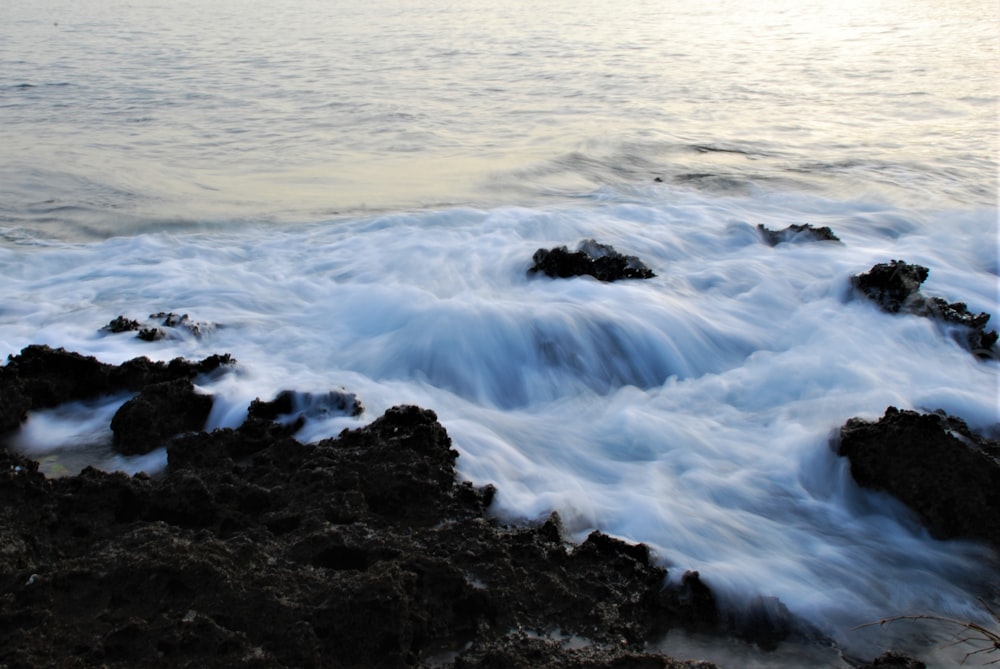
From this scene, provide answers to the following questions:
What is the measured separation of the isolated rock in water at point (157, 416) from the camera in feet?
12.3

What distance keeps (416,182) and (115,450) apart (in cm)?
565

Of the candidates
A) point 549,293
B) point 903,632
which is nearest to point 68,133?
point 549,293

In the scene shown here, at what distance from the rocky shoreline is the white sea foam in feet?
0.69

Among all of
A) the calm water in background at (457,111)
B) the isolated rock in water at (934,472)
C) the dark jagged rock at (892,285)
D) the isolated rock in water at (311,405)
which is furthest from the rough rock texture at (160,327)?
the dark jagged rock at (892,285)

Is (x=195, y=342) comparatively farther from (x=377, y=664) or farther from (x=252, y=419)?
(x=377, y=664)

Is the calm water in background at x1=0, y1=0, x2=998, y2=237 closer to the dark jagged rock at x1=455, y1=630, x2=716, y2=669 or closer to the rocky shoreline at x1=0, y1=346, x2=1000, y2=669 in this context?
the rocky shoreline at x1=0, y1=346, x2=1000, y2=669

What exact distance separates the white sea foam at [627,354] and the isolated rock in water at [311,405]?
0.27ft

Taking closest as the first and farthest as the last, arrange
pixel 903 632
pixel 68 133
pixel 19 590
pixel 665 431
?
pixel 19 590, pixel 903 632, pixel 665 431, pixel 68 133

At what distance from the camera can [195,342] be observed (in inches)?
198

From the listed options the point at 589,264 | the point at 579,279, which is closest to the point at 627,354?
the point at 579,279

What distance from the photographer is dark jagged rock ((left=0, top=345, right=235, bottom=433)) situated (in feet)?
13.4

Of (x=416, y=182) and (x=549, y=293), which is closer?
(x=549, y=293)

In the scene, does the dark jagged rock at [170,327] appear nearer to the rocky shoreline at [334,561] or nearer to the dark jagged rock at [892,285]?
the rocky shoreline at [334,561]

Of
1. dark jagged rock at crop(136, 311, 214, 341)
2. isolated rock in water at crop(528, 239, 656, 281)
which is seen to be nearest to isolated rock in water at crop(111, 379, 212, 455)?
dark jagged rock at crop(136, 311, 214, 341)
